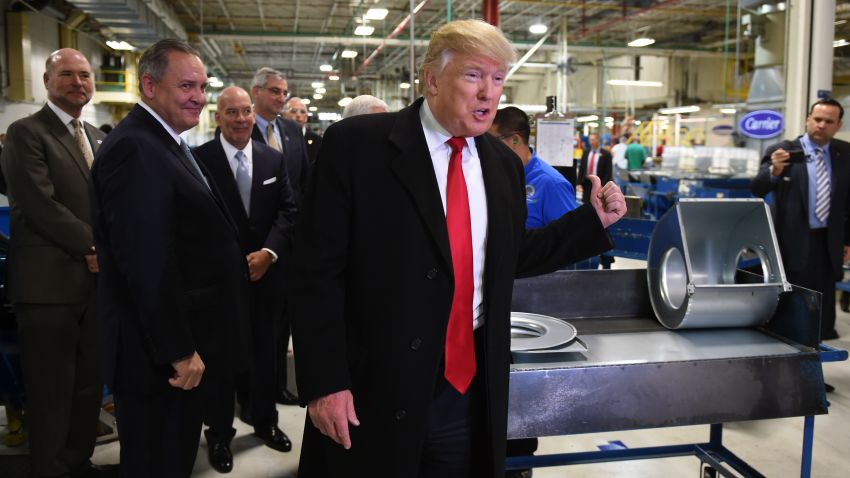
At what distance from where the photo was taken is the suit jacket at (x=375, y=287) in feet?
4.51

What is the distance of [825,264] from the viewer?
13.7 feet

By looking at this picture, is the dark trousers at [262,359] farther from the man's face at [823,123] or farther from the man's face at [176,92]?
the man's face at [823,123]

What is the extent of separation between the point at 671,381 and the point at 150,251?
4.91ft

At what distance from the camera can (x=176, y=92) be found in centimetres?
205

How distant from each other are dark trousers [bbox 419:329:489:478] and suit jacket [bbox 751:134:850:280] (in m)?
3.32

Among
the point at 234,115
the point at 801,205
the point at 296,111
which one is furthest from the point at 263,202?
the point at 801,205

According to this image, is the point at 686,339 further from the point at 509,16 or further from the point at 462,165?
the point at 509,16

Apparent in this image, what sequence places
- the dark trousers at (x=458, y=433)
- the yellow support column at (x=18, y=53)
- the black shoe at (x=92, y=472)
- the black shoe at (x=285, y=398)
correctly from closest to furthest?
the dark trousers at (x=458, y=433) → the black shoe at (x=92, y=472) → the black shoe at (x=285, y=398) → the yellow support column at (x=18, y=53)

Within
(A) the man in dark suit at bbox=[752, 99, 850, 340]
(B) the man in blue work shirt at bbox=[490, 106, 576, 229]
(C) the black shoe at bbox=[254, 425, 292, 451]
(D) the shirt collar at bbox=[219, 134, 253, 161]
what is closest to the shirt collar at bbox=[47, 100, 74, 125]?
(D) the shirt collar at bbox=[219, 134, 253, 161]

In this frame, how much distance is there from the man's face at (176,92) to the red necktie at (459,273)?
100 cm

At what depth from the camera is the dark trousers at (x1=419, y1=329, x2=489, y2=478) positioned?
4.89 feet

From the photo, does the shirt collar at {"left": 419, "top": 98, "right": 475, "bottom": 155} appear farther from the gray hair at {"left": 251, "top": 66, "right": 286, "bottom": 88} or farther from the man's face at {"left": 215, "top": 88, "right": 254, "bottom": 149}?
the gray hair at {"left": 251, "top": 66, "right": 286, "bottom": 88}

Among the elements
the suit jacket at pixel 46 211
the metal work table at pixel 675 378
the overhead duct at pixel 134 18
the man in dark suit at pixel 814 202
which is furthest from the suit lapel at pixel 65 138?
the overhead duct at pixel 134 18

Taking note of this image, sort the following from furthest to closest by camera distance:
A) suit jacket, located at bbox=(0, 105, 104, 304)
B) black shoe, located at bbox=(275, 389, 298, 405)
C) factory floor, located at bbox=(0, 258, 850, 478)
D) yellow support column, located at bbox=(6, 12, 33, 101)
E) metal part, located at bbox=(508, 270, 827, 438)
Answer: yellow support column, located at bbox=(6, 12, 33, 101), black shoe, located at bbox=(275, 389, 298, 405), factory floor, located at bbox=(0, 258, 850, 478), suit jacket, located at bbox=(0, 105, 104, 304), metal part, located at bbox=(508, 270, 827, 438)
